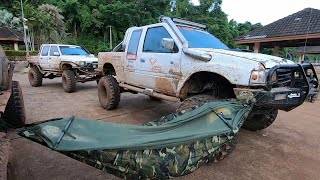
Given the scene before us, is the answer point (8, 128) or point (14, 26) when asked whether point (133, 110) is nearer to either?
point (8, 128)

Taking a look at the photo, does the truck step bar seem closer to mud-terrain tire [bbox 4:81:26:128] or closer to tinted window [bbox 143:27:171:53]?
tinted window [bbox 143:27:171:53]

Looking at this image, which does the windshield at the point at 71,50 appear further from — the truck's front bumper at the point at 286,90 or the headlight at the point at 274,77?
the headlight at the point at 274,77

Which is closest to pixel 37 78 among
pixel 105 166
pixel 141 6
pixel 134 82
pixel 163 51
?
pixel 134 82

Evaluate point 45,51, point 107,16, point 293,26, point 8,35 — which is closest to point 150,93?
point 45,51

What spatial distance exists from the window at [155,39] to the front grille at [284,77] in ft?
6.59

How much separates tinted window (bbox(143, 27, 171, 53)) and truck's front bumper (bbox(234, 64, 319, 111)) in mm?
1927

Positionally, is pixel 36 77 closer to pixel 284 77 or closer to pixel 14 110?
pixel 14 110

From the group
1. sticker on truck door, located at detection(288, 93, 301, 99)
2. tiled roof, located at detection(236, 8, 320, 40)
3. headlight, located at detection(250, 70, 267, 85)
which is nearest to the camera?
headlight, located at detection(250, 70, 267, 85)

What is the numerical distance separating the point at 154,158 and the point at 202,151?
0.56 metres

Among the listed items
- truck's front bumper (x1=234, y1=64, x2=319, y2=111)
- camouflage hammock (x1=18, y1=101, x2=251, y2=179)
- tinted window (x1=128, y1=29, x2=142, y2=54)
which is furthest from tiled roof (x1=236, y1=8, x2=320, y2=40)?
camouflage hammock (x1=18, y1=101, x2=251, y2=179)

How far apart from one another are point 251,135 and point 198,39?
2135mm

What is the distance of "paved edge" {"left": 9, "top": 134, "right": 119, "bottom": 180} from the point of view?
3.18 metres

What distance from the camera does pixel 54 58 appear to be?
1009 cm

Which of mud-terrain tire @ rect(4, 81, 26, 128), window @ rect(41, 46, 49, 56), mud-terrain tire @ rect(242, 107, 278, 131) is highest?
window @ rect(41, 46, 49, 56)
